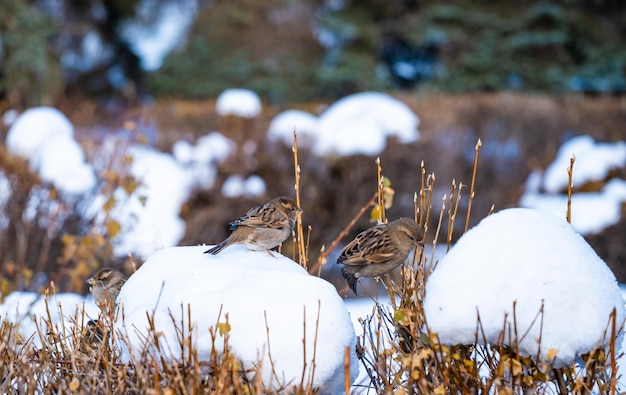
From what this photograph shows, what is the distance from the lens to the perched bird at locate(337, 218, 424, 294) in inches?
117

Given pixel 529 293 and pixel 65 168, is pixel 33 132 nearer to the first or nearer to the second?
pixel 65 168

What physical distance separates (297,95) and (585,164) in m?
12.8

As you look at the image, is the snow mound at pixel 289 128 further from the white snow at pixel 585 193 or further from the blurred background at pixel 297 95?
the white snow at pixel 585 193

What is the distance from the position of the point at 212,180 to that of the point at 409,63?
15.0 meters

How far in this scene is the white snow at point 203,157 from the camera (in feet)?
27.6

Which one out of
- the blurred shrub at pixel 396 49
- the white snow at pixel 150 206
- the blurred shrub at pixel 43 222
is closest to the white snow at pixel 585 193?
the white snow at pixel 150 206

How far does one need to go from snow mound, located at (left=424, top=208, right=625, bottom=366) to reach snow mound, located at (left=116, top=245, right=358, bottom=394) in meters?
0.36

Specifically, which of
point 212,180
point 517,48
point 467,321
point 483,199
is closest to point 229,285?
point 467,321

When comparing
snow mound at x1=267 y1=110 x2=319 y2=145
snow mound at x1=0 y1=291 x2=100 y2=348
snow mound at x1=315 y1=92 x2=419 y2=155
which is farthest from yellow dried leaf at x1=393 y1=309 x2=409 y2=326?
snow mound at x1=267 y1=110 x2=319 y2=145

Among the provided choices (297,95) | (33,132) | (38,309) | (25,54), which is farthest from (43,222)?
(297,95)

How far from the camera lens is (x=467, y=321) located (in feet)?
8.28

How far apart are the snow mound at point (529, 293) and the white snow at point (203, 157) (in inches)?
237

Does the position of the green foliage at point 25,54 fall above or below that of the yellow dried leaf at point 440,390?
above

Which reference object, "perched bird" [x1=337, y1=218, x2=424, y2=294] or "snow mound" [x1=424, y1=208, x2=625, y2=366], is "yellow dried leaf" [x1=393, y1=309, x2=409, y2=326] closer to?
"snow mound" [x1=424, y1=208, x2=625, y2=366]
